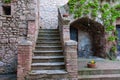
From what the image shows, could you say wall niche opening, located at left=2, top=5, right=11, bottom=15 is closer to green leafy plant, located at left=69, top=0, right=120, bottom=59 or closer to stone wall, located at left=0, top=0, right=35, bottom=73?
stone wall, located at left=0, top=0, right=35, bottom=73

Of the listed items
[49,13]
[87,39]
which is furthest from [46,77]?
[49,13]

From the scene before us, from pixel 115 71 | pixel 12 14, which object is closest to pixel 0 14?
pixel 12 14

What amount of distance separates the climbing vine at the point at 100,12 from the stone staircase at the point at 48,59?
1.67 metres

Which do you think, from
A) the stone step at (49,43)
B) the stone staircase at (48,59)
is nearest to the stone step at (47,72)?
the stone staircase at (48,59)

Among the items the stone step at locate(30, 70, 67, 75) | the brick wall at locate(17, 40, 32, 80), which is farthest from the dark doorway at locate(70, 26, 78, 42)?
the brick wall at locate(17, 40, 32, 80)

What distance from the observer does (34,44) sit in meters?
6.66

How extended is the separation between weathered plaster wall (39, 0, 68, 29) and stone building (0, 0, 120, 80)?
1.55 metres

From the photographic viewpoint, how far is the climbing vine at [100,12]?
8250 mm

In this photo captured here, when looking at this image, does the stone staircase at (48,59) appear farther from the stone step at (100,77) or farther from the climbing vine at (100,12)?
the climbing vine at (100,12)

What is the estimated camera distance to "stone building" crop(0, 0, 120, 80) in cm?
547

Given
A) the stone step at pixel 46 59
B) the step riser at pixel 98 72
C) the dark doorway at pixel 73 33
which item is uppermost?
the dark doorway at pixel 73 33

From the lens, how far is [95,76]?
6.01 m

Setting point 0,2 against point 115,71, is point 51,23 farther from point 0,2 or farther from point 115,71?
point 115,71

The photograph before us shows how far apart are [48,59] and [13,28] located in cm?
220
